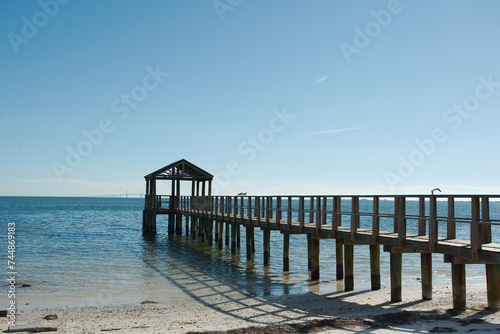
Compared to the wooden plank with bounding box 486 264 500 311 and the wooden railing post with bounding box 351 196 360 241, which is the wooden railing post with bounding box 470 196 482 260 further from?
the wooden railing post with bounding box 351 196 360 241

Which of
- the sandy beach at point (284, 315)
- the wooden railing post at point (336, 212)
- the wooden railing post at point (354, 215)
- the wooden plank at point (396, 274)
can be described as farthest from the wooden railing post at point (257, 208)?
the wooden plank at point (396, 274)

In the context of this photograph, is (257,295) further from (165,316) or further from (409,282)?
(409,282)

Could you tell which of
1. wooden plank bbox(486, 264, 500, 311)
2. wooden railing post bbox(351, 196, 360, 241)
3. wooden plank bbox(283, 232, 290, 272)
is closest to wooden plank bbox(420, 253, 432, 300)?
wooden plank bbox(486, 264, 500, 311)

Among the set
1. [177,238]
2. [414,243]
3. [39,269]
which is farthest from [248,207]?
[177,238]

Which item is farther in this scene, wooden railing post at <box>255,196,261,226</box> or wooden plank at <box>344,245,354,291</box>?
wooden railing post at <box>255,196,261,226</box>

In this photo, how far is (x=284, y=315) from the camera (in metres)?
10.7

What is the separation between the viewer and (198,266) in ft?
64.8

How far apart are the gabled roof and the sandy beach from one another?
18.8 metres

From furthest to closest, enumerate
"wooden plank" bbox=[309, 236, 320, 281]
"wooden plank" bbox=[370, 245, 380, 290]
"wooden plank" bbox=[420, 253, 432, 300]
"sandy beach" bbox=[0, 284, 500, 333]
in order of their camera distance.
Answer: "wooden plank" bbox=[309, 236, 320, 281] < "wooden plank" bbox=[370, 245, 380, 290] < "wooden plank" bbox=[420, 253, 432, 300] < "sandy beach" bbox=[0, 284, 500, 333]

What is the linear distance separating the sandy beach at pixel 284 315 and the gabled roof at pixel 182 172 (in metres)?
18.8

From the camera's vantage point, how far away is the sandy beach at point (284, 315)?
910 centimetres

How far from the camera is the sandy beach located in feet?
29.9

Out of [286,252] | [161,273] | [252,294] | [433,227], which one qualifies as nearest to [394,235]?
[433,227]

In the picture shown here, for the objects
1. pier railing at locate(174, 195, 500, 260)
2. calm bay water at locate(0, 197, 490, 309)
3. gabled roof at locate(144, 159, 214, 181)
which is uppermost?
gabled roof at locate(144, 159, 214, 181)
